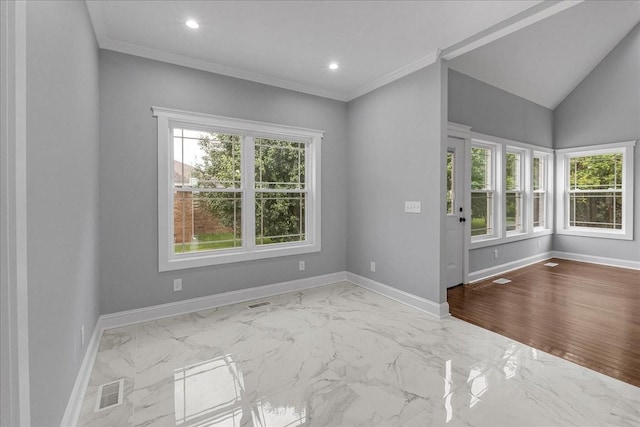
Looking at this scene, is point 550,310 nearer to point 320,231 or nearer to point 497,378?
point 497,378

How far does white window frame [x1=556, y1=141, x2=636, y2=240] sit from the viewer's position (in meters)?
5.21

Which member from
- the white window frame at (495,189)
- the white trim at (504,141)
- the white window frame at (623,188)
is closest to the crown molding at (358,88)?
the white trim at (504,141)

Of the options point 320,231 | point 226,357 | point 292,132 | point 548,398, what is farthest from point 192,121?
point 548,398

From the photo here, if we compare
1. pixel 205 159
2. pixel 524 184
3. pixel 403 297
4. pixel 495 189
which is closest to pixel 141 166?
pixel 205 159

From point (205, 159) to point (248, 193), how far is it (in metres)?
0.63

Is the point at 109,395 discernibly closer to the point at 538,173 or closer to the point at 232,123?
the point at 232,123

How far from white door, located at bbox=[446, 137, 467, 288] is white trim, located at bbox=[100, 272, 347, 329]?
160 centimetres

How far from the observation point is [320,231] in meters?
4.31

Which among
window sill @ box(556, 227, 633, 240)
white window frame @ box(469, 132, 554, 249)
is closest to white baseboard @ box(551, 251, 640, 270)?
window sill @ box(556, 227, 633, 240)

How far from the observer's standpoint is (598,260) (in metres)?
5.58

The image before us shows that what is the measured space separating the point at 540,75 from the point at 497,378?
493cm

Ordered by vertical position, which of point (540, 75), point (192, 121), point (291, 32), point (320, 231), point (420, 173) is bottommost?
point (320, 231)

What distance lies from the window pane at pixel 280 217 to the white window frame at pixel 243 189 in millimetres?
83

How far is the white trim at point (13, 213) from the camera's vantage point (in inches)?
35.0
